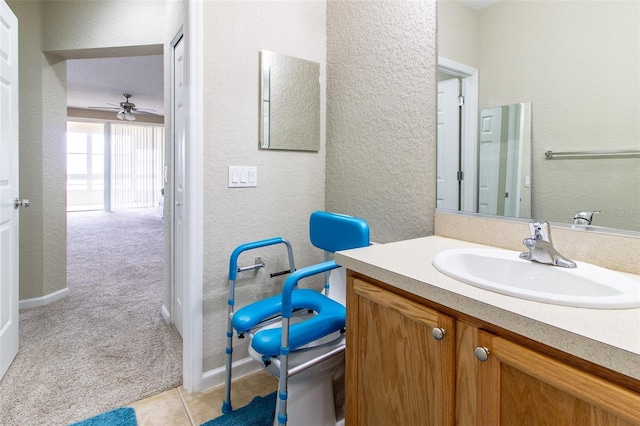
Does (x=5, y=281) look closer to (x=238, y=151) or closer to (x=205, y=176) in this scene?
(x=205, y=176)

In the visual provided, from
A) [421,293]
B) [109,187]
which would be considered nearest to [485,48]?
[421,293]

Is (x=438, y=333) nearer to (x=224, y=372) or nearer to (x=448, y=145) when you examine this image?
(x=448, y=145)

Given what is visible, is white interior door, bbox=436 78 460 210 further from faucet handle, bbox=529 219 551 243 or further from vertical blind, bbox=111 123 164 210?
vertical blind, bbox=111 123 164 210

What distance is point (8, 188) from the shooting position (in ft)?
5.91

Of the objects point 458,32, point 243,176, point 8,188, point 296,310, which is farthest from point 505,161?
point 8,188

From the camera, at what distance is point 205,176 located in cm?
167

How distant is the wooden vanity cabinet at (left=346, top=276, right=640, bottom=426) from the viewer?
23.8 inches

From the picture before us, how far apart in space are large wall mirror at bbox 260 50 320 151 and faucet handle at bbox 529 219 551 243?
4.23 ft

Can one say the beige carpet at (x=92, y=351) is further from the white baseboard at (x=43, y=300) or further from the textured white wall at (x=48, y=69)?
the textured white wall at (x=48, y=69)

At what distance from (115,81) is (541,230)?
20.0ft

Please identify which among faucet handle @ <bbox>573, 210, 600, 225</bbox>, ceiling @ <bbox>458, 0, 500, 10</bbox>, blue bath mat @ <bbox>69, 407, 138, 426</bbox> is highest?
ceiling @ <bbox>458, 0, 500, 10</bbox>

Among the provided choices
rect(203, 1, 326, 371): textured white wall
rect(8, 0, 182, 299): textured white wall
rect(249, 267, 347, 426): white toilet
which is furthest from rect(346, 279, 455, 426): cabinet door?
rect(8, 0, 182, 299): textured white wall

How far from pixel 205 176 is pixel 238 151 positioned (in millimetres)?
222

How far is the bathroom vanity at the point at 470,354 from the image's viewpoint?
1.90ft
